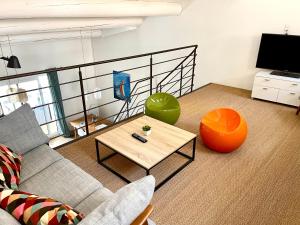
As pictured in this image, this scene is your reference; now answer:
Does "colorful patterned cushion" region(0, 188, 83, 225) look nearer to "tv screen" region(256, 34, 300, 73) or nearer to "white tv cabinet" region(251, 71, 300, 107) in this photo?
"white tv cabinet" region(251, 71, 300, 107)

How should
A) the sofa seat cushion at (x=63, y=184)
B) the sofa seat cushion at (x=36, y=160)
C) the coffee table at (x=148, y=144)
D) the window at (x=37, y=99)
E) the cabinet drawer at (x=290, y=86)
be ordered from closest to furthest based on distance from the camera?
1. the sofa seat cushion at (x=63, y=184)
2. the sofa seat cushion at (x=36, y=160)
3. the coffee table at (x=148, y=144)
4. the cabinet drawer at (x=290, y=86)
5. the window at (x=37, y=99)

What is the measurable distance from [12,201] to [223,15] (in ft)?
14.7

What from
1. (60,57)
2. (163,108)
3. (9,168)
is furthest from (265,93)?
(60,57)

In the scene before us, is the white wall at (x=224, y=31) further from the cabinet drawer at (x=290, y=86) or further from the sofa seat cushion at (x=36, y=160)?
the sofa seat cushion at (x=36, y=160)

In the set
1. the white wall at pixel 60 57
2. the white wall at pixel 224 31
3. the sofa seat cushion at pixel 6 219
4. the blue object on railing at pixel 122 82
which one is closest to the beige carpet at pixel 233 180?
the sofa seat cushion at pixel 6 219

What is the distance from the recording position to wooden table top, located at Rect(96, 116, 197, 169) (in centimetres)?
200

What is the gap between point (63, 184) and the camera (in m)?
1.65

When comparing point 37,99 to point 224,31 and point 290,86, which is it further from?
point 290,86

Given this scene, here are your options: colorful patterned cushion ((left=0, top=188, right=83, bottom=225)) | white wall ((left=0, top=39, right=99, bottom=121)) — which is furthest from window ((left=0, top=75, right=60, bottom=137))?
colorful patterned cushion ((left=0, top=188, right=83, bottom=225))

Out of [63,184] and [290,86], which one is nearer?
[63,184]

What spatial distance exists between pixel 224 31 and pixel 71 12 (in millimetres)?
2791

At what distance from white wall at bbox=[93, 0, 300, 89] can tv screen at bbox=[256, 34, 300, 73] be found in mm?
201

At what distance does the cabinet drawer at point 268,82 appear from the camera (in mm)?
3805

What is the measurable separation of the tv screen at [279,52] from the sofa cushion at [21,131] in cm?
368
